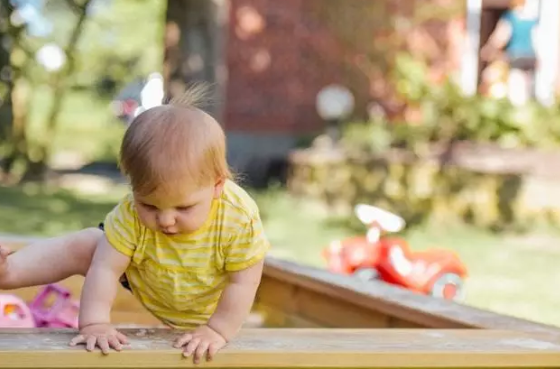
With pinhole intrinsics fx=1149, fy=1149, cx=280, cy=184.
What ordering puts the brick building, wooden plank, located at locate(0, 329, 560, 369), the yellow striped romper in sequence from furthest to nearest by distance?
the brick building → the yellow striped romper → wooden plank, located at locate(0, 329, 560, 369)

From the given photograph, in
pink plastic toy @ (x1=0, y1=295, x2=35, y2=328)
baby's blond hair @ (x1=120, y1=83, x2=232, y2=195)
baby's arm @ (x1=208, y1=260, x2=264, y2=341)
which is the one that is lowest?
pink plastic toy @ (x1=0, y1=295, x2=35, y2=328)

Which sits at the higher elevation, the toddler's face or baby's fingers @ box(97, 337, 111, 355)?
the toddler's face

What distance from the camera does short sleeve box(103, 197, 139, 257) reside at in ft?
7.52

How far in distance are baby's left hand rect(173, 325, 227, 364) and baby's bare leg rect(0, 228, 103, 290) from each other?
505 millimetres

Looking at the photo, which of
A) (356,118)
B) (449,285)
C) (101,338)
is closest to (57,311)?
(101,338)

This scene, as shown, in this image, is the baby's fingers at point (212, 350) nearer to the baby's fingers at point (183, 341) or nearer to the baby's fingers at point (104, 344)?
the baby's fingers at point (183, 341)

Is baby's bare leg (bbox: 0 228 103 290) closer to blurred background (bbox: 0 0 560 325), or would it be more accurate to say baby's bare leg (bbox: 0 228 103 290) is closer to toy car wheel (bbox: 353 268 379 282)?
toy car wheel (bbox: 353 268 379 282)

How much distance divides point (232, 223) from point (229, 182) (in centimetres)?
12

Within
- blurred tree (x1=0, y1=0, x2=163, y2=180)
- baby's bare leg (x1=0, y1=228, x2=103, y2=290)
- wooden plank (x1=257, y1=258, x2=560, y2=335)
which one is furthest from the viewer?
blurred tree (x1=0, y1=0, x2=163, y2=180)

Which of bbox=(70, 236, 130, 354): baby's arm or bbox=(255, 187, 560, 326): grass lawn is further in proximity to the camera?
bbox=(255, 187, 560, 326): grass lawn

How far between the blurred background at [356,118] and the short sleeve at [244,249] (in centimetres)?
379

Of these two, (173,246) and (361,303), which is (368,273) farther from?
(173,246)

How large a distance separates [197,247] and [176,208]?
147mm

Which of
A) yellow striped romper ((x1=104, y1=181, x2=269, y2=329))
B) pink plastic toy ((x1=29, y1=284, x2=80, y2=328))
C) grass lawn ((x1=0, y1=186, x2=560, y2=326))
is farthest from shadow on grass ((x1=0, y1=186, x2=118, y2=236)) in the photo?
yellow striped romper ((x1=104, y1=181, x2=269, y2=329))
